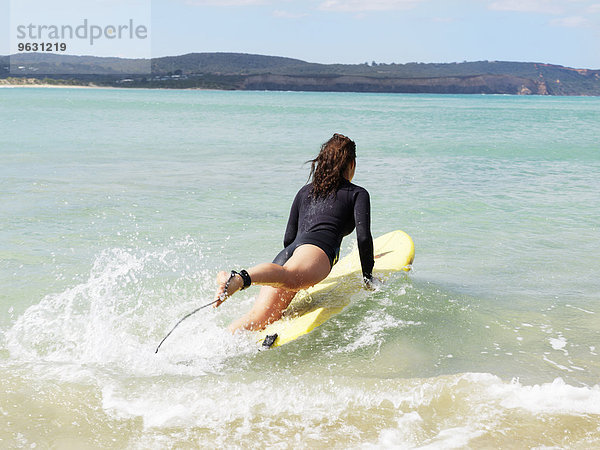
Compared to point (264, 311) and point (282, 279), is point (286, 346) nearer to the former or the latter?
point (264, 311)

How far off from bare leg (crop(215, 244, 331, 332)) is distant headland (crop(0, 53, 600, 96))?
118013 millimetres

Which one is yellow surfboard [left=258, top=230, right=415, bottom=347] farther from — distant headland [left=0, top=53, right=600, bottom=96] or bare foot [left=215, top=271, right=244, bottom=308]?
distant headland [left=0, top=53, right=600, bottom=96]

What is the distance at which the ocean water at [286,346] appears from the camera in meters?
3.53

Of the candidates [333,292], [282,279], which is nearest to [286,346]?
[282,279]

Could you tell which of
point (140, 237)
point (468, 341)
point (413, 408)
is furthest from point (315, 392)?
point (140, 237)

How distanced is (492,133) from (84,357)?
25586 mm

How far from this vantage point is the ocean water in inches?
139

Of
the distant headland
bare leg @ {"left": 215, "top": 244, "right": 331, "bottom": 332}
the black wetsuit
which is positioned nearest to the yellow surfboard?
bare leg @ {"left": 215, "top": 244, "right": 331, "bottom": 332}

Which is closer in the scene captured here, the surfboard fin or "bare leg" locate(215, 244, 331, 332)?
"bare leg" locate(215, 244, 331, 332)

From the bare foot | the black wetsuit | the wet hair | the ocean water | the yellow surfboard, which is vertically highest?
the wet hair

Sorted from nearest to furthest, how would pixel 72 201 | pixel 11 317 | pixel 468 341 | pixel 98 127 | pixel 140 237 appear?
1. pixel 468 341
2. pixel 11 317
3. pixel 140 237
4. pixel 72 201
5. pixel 98 127

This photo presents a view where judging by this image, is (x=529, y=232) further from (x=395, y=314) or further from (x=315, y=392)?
(x=315, y=392)

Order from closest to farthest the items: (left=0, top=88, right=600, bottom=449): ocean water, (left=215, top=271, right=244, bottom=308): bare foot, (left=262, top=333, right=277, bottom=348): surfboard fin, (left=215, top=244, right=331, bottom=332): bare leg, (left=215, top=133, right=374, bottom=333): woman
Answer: (left=0, top=88, right=600, bottom=449): ocean water, (left=215, top=271, right=244, bottom=308): bare foot, (left=215, top=244, right=331, bottom=332): bare leg, (left=262, top=333, right=277, bottom=348): surfboard fin, (left=215, top=133, right=374, bottom=333): woman

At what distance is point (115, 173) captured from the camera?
13367 mm
